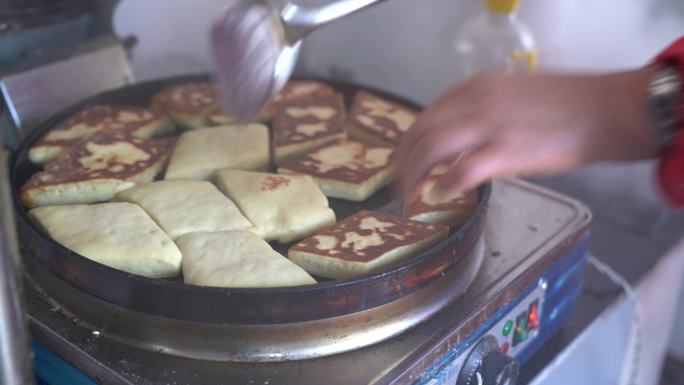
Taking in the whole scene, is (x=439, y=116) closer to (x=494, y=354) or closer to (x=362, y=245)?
(x=362, y=245)

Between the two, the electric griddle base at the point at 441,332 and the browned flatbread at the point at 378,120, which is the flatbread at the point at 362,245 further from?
the browned flatbread at the point at 378,120

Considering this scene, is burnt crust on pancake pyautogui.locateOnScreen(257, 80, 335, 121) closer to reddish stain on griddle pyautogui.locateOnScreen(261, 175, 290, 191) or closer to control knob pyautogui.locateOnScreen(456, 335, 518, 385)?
reddish stain on griddle pyautogui.locateOnScreen(261, 175, 290, 191)

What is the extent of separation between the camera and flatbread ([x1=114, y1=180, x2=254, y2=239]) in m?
1.28

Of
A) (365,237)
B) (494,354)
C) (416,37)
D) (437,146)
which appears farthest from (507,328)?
(416,37)

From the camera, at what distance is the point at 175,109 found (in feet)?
5.33

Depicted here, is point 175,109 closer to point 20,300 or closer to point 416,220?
point 416,220

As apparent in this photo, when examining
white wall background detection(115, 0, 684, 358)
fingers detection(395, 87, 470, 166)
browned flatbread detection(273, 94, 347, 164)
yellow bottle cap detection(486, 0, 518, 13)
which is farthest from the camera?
white wall background detection(115, 0, 684, 358)

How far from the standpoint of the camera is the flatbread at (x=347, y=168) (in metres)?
1.40

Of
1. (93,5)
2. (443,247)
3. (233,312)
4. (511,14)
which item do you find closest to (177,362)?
(233,312)

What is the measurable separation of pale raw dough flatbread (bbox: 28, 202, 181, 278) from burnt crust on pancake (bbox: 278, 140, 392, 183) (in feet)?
1.07

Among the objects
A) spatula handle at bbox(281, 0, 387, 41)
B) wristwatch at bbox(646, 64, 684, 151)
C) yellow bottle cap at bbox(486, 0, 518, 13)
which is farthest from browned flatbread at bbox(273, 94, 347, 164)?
wristwatch at bbox(646, 64, 684, 151)

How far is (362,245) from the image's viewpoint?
1.20 meters

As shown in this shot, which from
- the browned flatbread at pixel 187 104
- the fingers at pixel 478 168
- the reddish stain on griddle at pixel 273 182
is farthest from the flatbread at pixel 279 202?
the fingers at pixel 478 168

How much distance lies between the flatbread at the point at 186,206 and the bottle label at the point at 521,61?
0.91 m
